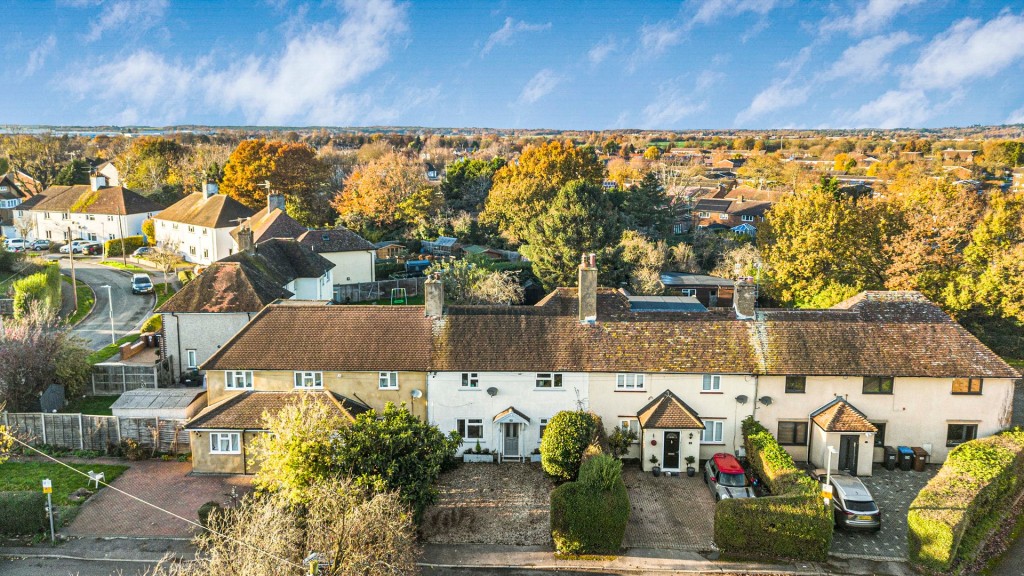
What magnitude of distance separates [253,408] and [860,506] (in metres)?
23.3

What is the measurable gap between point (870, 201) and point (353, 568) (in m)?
45.4

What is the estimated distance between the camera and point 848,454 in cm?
2955

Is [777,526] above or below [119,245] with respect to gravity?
below

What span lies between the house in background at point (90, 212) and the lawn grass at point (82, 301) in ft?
51.0

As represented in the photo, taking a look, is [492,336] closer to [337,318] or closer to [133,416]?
[337,318]

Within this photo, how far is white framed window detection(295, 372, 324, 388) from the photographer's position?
100ft

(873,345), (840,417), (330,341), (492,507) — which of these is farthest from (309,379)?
(873,345)

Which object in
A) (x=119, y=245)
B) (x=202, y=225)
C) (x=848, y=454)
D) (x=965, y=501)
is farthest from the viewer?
(x=119, y=245)

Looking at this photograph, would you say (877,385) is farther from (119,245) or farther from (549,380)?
(119,245)

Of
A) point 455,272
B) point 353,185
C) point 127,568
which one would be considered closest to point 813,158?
point 353,185

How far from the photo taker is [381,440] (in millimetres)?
23422

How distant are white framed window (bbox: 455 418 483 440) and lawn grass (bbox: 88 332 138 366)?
20.9 meters

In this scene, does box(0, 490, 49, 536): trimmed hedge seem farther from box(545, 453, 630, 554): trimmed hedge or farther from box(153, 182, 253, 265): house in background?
box(153, 182, 253, 265): house in background

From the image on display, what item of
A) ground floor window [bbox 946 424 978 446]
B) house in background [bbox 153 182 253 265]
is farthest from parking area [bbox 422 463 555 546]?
house in background [bbox 153 182 253 265]
